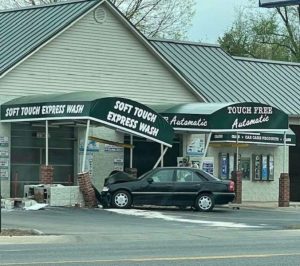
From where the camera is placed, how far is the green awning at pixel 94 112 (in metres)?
29.9

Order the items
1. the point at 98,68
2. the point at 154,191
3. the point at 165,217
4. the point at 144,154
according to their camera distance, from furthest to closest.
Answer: the point at 144,154 < the point at 98,68 < the point at 154,191 < the point at 165,217

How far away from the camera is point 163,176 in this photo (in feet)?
99.4

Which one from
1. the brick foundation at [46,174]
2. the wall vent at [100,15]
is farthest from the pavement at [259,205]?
the wall vent at [100,15]

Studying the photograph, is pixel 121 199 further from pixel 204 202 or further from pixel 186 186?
pixel 204 202

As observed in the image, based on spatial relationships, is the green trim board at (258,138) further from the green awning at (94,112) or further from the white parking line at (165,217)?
the white parking line at (165,217)

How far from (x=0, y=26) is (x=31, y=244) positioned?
60.3ft

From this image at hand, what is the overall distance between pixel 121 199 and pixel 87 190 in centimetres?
127

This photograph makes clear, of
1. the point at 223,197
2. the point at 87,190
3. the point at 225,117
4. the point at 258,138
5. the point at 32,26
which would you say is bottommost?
the point at 223,197

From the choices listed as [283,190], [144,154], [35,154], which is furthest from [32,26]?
[283,190]

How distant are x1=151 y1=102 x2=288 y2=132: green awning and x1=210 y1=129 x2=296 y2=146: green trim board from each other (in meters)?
3.12

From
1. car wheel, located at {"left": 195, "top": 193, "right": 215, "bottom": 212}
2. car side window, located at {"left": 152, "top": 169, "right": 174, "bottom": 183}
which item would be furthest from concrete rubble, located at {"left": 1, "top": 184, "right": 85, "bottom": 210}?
car wheel, located at {"left": 195, "top": 193, "right": 215, "bottom": 212}

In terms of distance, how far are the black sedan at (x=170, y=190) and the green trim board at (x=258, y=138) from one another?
24.7ft

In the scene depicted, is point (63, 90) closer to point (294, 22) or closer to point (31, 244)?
point (31, 244)

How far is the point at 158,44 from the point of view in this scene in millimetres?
40750
